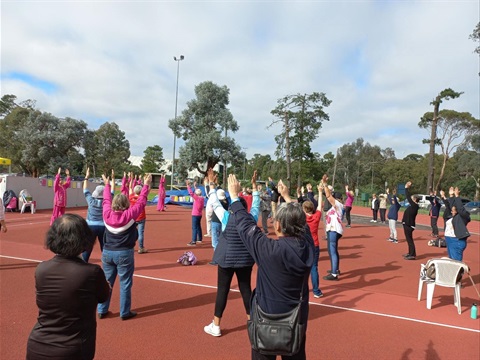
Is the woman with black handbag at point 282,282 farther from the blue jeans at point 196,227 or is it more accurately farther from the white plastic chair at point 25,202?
the white plastic chair at point 25,202

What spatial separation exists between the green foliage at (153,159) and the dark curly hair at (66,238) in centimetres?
5883

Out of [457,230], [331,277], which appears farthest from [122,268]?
[457,230]

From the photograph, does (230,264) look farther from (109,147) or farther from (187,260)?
(109,147)

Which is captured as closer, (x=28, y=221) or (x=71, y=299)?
(x=71, y=299)

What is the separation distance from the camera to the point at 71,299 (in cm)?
220

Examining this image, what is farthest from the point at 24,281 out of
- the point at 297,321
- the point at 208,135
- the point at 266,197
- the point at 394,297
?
the point at 208,135

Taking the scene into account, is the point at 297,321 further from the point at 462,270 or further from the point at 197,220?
→ the point at 197,220

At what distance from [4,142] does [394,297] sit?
→ 143 ft

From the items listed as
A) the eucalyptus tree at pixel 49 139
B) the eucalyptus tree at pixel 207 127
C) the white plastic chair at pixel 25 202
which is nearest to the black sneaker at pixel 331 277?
the white plastic chair at pixel 25 202

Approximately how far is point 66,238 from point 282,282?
62.7 inches

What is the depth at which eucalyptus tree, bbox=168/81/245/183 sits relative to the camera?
30906 mm

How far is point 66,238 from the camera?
2264 mm

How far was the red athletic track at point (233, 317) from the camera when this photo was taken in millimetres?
4176

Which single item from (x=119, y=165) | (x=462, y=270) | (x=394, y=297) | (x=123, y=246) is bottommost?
(x=394, y=297)
